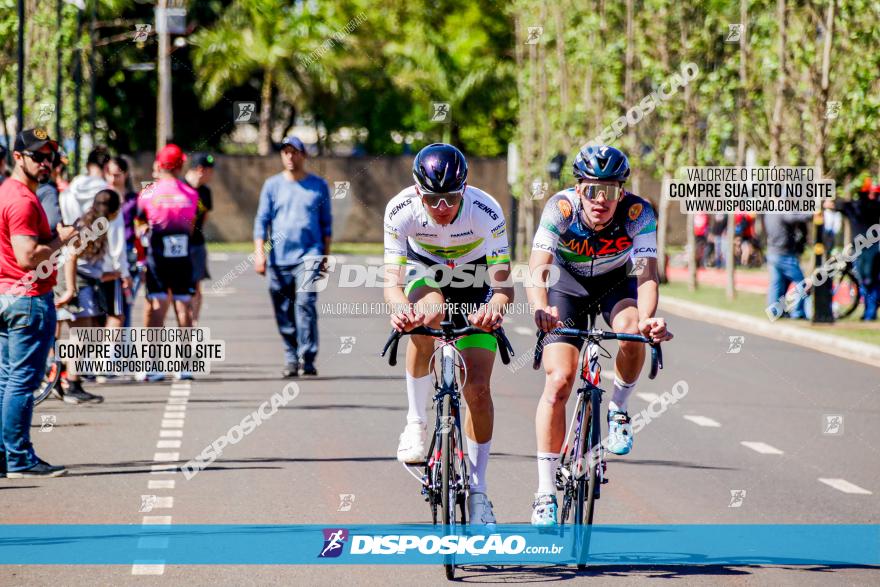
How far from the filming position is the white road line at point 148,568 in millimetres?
7391

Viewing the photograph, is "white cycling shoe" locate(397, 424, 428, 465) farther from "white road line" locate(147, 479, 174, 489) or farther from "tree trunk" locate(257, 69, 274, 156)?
"tree trunk" locate(257, 69, 274, 156)

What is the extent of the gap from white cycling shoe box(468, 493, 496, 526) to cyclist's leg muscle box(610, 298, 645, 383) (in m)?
1.10

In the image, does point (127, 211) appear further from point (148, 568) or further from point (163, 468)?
point (148, 568)

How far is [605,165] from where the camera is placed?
24.9 feet

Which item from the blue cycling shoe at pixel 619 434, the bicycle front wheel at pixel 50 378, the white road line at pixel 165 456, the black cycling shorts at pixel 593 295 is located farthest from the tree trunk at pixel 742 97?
the blue cycling shoe at pixel 619 434

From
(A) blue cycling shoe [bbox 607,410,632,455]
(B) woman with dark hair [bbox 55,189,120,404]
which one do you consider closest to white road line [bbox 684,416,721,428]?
(A) blue cycling shoe [bbox 607,410,632,455]

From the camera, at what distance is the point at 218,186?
2181 inches

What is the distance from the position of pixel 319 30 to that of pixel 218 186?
273 inches

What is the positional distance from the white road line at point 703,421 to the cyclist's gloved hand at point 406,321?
6.10 m

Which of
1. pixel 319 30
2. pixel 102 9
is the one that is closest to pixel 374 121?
pixel 319 30

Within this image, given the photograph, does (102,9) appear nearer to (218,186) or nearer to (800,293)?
(218,186)

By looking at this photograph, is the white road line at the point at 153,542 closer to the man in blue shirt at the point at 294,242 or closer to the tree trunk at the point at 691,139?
the man in blue shirt at the point at 294,242

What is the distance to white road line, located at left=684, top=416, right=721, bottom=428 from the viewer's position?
1288cm

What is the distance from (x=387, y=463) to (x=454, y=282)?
9.93 ft
